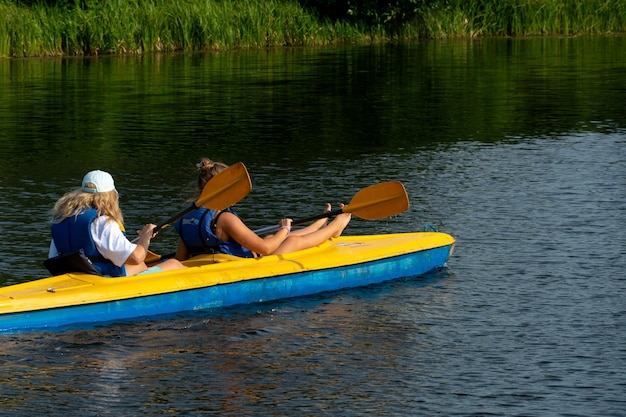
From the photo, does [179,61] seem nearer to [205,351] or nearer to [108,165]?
[108,165]

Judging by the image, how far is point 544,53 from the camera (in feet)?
88.7

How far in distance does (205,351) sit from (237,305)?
101 centimetres

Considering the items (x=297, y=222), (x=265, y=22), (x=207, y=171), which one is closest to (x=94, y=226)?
(x=207, y=171)

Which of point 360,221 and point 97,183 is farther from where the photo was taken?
point 360,221

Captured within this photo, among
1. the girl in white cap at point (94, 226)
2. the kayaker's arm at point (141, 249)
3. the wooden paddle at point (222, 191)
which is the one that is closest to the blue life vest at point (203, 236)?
the wooden paddle at point (222, 191)

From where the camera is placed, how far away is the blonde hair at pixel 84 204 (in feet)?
24.8

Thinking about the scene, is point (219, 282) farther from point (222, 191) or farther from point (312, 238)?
point (312, 238)

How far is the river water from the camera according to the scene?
6.48m

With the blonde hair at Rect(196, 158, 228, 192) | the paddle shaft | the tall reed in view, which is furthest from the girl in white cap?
the tall reed

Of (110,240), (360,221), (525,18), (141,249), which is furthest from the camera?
(525,18)

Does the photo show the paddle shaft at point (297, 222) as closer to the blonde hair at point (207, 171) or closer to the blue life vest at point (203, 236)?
the blue life vest at point (203, 236)

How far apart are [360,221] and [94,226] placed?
366 cm

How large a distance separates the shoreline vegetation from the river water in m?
2.11

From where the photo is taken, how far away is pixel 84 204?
298 inches
